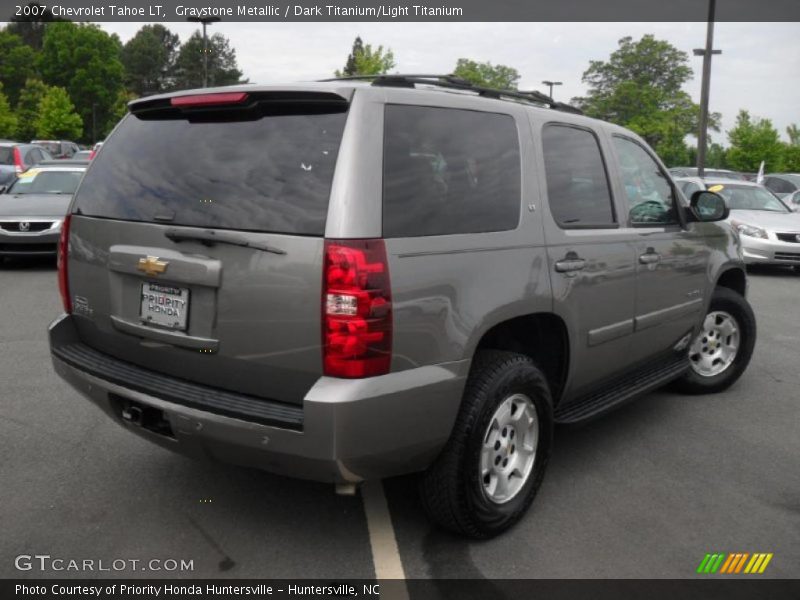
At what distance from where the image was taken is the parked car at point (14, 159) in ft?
56.5

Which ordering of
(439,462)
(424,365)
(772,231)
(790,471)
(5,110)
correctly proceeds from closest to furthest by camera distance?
(424,365), (439,462), (790,471), (772,231), (5,110)

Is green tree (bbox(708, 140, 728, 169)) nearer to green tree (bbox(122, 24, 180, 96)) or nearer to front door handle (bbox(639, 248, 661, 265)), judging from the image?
front door handle (bbox(639, 248, 661, 265))

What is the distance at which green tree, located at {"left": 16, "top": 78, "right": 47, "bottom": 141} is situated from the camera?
193 feet

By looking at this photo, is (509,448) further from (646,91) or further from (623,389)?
(646,91)

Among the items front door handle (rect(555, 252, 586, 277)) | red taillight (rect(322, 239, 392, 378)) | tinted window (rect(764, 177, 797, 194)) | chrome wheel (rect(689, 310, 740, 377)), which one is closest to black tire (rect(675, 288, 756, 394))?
chrome wheel (rect(689, 310, 740, 377))

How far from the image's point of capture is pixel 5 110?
175 ft

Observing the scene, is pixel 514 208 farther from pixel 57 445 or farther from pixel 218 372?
pixel 57 445

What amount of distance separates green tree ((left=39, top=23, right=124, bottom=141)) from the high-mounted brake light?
71.3m

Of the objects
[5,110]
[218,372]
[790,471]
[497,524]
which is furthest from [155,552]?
[5,110]

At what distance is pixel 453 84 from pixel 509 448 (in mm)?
1720

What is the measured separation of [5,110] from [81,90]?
633 inches

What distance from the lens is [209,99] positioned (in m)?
3.10

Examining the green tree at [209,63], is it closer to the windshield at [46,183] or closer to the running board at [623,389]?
the windshield at [46,183]

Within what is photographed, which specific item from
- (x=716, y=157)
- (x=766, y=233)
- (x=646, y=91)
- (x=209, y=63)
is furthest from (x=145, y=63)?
(x=766, y=233)
